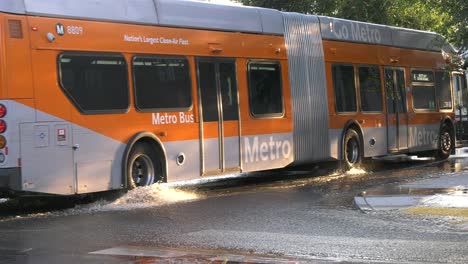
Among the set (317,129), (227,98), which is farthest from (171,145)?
(317,129)

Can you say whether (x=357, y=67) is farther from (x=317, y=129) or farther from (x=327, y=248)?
(x=327, y=248)

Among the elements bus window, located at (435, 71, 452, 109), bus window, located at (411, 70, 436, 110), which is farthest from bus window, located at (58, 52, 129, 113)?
bus window, located at (435, 71, 452, 109)

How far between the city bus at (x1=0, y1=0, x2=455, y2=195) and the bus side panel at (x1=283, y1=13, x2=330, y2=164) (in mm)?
38

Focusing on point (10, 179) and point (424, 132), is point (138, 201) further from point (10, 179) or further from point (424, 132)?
point (424, 132)

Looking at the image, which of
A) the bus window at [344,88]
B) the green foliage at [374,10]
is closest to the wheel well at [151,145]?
the bus window at [344,88]

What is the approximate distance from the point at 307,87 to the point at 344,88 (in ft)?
5.13

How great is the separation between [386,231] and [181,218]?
3.00 meters

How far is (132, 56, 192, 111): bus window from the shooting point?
11.5 m

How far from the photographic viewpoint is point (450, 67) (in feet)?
66.2

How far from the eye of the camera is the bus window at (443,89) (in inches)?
798

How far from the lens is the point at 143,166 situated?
1163 cm

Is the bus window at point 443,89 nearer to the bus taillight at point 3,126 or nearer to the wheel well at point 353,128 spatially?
the wheel well at point 353,128

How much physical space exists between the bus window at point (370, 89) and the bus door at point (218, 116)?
492 centimetres

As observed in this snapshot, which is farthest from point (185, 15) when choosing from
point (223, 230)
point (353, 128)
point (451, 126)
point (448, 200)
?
point (451, 126)
